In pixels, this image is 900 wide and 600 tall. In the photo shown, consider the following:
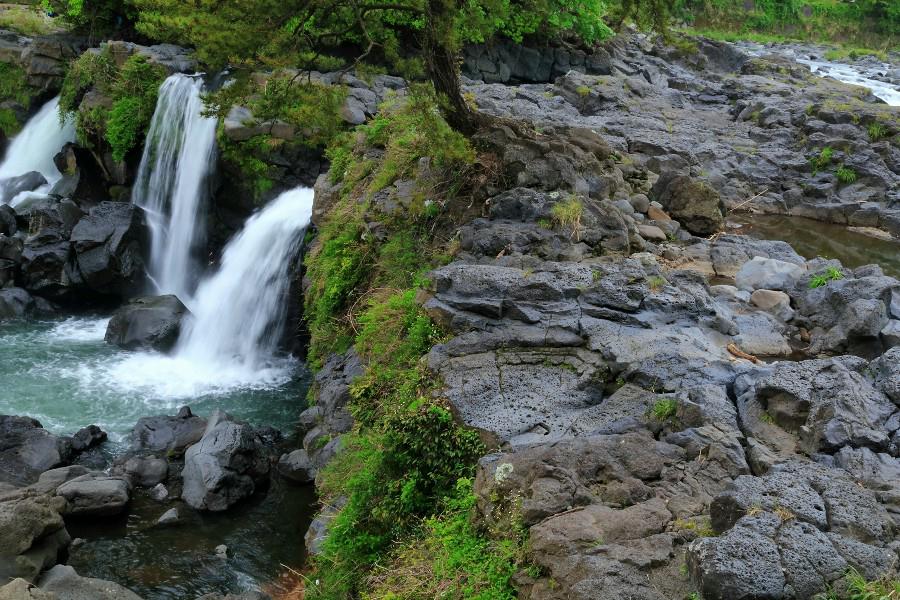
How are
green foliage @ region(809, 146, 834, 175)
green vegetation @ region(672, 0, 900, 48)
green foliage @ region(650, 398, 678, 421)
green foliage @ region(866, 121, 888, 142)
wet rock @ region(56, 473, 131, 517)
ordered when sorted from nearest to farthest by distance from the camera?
green foliage @ region(650, 398, 678, 421) < wet rock @ region(56, 473, 131, 517) < green foliage @ region(809, 146, 834, 175) < green foliage @ region(866, 121, 888, 142) < green vegetation @ region(672, 0, 900, 48)

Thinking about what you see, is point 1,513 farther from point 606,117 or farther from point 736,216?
point 606,117

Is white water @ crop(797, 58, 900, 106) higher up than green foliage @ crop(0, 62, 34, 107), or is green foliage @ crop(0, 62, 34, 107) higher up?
white water @ crop(797, 58, 900, 106)

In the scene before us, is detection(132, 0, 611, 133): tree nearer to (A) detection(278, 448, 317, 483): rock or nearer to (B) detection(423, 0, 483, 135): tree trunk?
(B) detection(423, 0, 483, 135): tree trunk

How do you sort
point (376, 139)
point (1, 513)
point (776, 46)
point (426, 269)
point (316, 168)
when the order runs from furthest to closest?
1. point (776, 46)
2. point (316, 168)
3. point (376, 139)
4. point (426, 269)
5. point (1, 513)

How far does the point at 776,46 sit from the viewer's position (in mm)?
45656

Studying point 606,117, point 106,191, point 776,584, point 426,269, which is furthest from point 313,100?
point 106,191

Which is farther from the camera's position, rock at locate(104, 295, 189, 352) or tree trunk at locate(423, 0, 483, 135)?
rock at locate(104, 295, 189, 352)

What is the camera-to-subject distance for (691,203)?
13.3 meters

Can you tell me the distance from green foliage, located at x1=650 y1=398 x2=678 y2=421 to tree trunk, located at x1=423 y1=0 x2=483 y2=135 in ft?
18.3

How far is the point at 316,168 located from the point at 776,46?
122 feet

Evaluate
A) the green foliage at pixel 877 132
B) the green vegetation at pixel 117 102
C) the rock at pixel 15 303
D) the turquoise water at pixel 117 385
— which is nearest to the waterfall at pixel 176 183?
the green vegetation at pixel 117 102

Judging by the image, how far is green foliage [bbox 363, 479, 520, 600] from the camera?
5.59 m

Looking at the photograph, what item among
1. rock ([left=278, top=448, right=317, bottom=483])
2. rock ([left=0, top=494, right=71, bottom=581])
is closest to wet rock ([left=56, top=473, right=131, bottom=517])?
rock ([left=0, top=494, right=71, bottom=581])

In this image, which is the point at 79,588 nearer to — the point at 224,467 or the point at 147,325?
the point at 224,467
